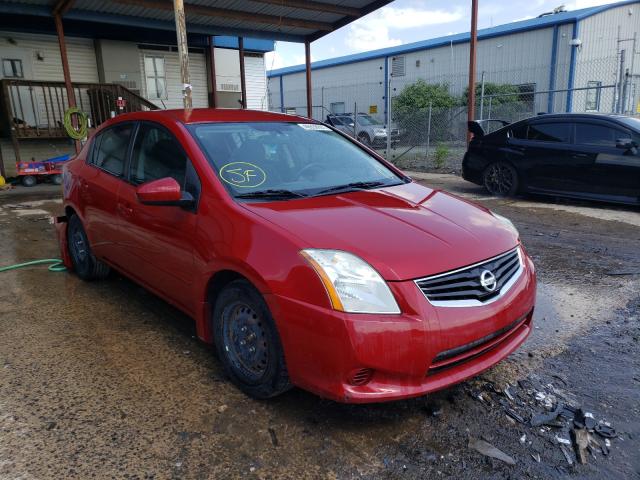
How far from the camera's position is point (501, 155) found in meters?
8.87

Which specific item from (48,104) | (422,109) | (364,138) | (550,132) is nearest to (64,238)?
(550,132)

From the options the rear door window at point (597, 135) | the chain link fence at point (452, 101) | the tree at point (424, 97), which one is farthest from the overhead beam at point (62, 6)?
the tree at point (424, 97)

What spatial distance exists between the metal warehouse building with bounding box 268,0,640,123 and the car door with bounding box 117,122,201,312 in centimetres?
1656

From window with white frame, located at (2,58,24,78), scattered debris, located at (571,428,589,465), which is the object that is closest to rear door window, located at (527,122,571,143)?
scattered debris, located at (571,428,589,465)

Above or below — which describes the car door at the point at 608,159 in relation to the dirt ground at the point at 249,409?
above

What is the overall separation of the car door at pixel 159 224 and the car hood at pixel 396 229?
1.82 feet

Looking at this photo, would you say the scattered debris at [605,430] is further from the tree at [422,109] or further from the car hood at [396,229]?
the tree at [422,109]

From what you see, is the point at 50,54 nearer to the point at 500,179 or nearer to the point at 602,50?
the point at 500,179

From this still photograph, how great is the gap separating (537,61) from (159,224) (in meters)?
25.0

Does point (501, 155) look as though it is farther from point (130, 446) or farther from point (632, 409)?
point (130, 446)

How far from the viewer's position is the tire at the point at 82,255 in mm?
4746

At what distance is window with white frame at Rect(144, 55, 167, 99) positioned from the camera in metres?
15.3

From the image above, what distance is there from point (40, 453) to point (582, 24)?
26.5 m

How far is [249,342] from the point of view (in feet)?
9.02
